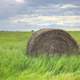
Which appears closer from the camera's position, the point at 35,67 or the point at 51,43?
the point at 35,67

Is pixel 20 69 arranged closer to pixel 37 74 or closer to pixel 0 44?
pixel 37 74

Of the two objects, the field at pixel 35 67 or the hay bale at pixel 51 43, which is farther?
the hay bale at pixel 51 43

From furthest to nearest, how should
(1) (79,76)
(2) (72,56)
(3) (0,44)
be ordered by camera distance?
(3) (0,44), (2) (72,56), (1) (79,76)

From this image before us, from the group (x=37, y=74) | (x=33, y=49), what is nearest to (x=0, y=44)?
(x=33, y=49)

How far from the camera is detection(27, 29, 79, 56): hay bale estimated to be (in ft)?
29.3

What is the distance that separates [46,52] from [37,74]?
69.2 inches

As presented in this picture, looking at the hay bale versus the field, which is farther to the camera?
the hay bale

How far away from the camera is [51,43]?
29.9 feet

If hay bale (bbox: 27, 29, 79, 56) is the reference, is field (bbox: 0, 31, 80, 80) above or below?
below

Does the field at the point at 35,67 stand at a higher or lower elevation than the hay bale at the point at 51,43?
lower

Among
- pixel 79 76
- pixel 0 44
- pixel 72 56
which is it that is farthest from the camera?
pixel 0 44

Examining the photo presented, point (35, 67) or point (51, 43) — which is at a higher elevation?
point (51, 43)

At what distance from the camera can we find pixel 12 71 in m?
7.51

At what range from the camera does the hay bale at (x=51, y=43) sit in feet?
29.3
